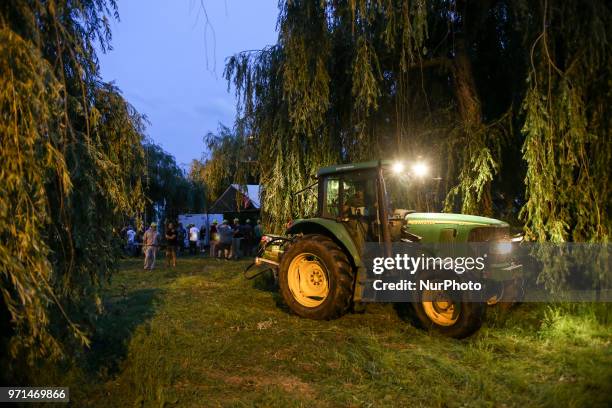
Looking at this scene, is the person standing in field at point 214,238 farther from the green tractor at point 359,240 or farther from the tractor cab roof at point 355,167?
Result: the tractor cab roof at point 355,167

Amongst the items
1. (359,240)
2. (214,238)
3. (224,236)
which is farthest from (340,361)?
(214,238)

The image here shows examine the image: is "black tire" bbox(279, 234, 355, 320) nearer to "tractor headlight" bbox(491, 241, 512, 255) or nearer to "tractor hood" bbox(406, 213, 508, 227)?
"tractor hood" bbox(406, 213, 508, 227)

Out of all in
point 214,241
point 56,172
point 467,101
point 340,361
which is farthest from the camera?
point 214,241

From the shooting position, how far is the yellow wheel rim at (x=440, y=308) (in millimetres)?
6000

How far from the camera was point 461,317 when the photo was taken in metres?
5.78

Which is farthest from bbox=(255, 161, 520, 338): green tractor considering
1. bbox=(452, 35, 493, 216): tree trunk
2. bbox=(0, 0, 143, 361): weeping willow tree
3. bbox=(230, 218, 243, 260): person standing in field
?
A: bbox=(230, 218, 243, 260): person standing in field

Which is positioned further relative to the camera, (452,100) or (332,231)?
(452,100)

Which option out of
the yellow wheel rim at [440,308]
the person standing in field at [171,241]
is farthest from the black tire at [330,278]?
the person standing in field at [171,241]

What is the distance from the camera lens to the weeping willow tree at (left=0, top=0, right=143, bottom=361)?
126 inches

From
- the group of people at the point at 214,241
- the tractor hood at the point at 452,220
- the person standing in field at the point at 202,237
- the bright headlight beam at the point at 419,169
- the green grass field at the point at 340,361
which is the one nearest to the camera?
the green grass field at the point at 340,361

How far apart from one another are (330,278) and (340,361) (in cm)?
177

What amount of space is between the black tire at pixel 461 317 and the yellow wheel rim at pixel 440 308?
4 cm

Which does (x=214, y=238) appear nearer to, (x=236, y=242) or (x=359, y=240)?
(x=236, y=242)

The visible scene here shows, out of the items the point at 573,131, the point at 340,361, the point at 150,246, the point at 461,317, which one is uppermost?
the point at 573,131
